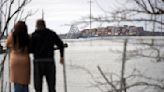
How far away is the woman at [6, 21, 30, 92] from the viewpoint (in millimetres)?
8688

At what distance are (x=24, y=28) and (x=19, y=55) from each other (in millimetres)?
431

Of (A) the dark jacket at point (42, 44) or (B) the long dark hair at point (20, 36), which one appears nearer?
(B) the long dark hair at point (20, 36)

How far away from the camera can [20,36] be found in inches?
343

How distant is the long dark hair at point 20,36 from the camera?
868 centimetres

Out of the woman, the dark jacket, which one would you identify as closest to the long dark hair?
the woman

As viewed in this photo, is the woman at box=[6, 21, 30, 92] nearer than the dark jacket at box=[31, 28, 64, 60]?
Yes

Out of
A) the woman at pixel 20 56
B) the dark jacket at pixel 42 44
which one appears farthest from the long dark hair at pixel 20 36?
the dark jacket at pixel 42 44

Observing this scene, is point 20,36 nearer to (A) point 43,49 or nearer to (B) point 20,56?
(B) point 20,56

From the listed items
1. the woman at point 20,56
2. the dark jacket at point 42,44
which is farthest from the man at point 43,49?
the woman at point 20,56

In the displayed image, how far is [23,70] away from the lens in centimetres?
873

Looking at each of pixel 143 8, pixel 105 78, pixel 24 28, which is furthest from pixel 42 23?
pixel 105 78

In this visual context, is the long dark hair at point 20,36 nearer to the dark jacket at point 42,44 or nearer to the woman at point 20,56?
the woman at point 20,56

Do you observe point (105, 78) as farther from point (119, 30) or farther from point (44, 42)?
point (44, 42)

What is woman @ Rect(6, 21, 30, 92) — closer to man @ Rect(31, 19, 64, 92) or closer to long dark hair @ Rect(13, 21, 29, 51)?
long dark hair @ Rect(13, 21, 29, 51)
